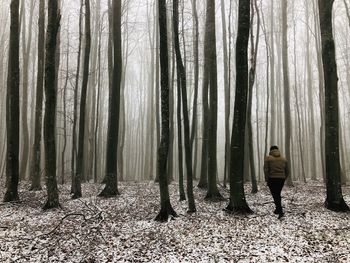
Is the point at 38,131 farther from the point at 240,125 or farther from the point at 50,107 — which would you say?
the point at 240,125

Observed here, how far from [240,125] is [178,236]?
11.6 feet

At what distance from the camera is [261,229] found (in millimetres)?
7152

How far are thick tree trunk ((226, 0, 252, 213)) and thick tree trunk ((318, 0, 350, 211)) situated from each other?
7.79 feet

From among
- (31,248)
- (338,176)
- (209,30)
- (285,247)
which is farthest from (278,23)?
(31,248)

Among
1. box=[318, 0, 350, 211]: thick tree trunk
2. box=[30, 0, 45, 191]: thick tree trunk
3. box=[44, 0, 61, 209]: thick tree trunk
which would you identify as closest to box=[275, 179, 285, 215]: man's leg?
box=[318, 0, 350, 211]: thick tree trunk

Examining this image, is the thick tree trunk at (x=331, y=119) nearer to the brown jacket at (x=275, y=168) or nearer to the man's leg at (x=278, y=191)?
the brown jacket at (x=275, y=168)

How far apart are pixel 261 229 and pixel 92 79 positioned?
1938 cm

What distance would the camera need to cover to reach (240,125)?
8766 millimetres

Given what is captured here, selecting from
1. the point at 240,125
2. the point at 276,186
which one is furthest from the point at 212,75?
the point at 276,186

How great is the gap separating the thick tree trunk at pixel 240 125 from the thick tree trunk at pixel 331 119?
7.79ft

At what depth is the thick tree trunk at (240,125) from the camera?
28.3 ft

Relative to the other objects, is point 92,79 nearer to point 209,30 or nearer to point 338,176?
point 209,30

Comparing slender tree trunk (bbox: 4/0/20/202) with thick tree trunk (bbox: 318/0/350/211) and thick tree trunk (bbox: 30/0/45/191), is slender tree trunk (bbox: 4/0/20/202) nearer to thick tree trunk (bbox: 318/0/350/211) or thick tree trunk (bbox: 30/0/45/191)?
thick tree trunk (bbox: 30/0/45/191)

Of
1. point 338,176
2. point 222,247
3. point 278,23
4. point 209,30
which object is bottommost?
point 222,247
